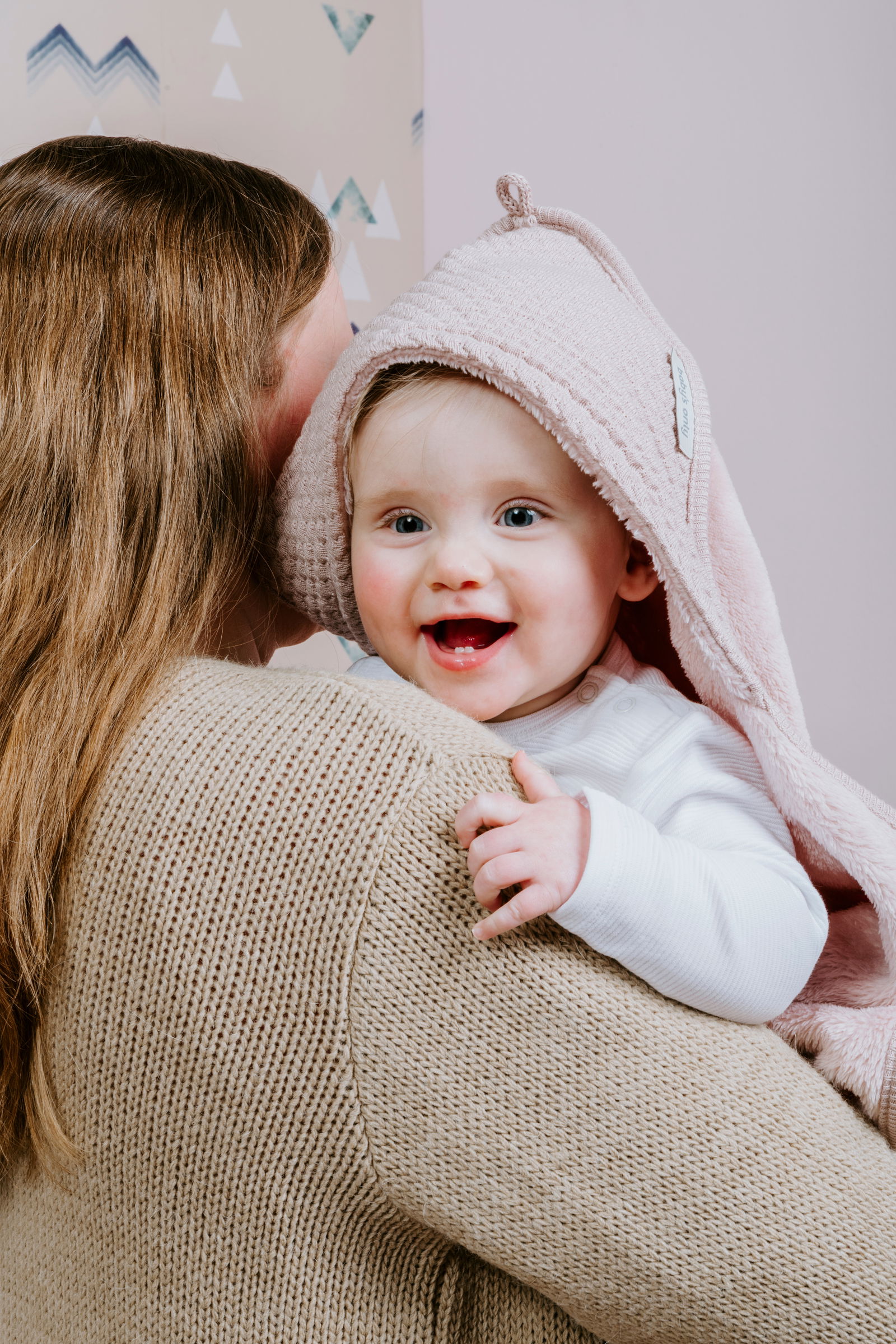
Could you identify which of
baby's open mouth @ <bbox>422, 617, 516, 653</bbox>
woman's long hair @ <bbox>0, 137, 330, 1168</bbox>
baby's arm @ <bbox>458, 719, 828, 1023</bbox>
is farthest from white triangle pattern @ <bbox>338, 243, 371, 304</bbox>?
baby's arm @ <bbox>458, 719, 828, 1023</bbox>

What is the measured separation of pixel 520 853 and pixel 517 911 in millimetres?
33

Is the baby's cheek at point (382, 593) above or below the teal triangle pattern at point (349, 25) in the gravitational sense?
below

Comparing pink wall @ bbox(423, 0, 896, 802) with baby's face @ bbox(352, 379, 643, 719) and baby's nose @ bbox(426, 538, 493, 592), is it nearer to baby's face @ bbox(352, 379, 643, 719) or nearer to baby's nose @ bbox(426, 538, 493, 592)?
baby's face @ bbox(352, 379, 643, 719)

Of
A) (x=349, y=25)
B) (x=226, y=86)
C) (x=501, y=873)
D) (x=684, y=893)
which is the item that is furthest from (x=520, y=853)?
(x=349, y=25)

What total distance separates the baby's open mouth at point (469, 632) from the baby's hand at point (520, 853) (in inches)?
11.2

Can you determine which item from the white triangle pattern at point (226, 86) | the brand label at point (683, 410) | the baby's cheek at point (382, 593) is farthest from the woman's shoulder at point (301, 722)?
the white triangle pattern at point (226, 86)

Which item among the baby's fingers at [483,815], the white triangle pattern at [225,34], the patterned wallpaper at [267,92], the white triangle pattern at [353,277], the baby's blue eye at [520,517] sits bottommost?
the baby's fingers at [483,815]

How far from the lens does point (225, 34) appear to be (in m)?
1.79

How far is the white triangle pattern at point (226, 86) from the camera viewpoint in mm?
1789

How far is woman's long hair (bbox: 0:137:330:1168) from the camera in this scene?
72 centimetres

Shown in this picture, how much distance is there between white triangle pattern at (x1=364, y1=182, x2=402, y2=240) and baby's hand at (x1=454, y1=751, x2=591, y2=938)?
68.0 inches

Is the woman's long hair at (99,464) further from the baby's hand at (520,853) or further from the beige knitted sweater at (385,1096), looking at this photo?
the baby's hand at (520,853)

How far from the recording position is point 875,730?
6.66ft

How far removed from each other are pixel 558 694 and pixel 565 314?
13.5 inches
